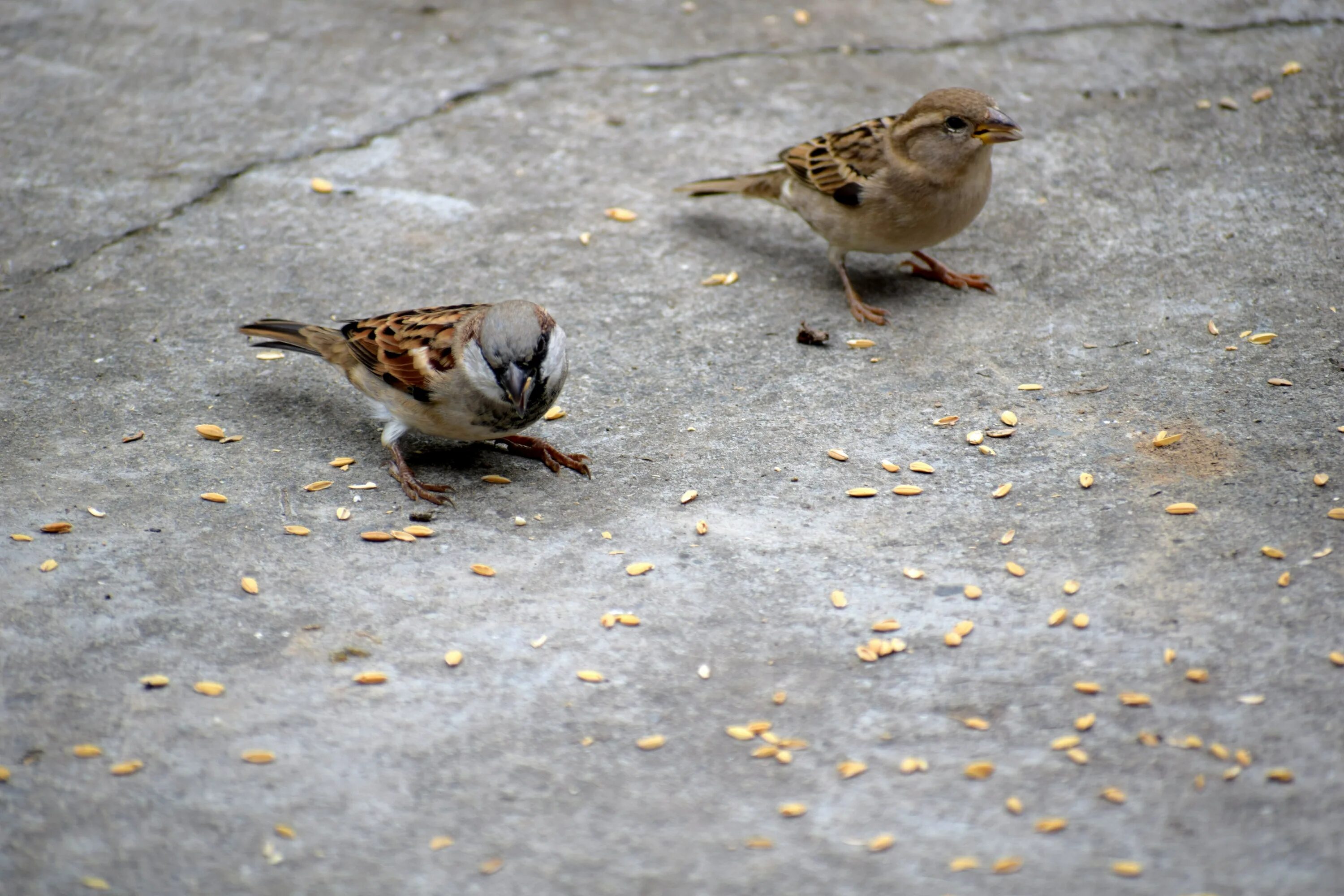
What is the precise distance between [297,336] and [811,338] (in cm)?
207

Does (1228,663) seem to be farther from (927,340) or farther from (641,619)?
(927,340)

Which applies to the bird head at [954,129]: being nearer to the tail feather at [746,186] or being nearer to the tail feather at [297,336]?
the tail feather at [746,186]

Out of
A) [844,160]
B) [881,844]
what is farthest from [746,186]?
[881,844]

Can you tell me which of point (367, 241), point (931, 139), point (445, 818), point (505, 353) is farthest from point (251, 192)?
point (445, 818)

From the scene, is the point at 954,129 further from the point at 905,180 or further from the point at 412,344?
the point at 412,344

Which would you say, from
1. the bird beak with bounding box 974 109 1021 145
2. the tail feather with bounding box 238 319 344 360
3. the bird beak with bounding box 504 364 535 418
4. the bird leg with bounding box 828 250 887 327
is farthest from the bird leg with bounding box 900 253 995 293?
the tail feather with bounding box 238 319 344 360

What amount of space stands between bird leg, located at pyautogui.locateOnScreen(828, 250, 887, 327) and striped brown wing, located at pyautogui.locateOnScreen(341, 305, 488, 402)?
173 cm

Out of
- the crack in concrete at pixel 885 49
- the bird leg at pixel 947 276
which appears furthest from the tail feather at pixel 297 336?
the bird leg at pixel 947 276

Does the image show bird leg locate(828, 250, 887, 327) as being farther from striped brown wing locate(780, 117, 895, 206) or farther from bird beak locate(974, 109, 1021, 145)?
bird beak locate(974, 109, 1021, 145)

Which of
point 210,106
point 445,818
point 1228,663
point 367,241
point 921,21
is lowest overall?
point 445,818

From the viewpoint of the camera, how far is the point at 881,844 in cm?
272

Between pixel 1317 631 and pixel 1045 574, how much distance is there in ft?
2.41

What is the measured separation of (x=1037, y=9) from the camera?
281 inches

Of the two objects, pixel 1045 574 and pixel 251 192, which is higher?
pixel 251 192
